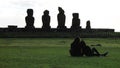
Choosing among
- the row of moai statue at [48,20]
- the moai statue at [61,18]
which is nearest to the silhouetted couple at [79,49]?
the row of moai statue at [48,20]

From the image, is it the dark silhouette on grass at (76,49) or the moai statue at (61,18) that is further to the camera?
the moai statue at (61,18)

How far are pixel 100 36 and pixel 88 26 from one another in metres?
13.3

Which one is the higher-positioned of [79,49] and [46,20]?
[46,20]

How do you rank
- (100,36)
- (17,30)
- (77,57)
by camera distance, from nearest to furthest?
(77,57), (100,36), (17,30)

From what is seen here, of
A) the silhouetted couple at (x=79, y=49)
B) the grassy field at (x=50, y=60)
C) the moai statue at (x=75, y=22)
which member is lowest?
the grassy field at (x=50, y=60)

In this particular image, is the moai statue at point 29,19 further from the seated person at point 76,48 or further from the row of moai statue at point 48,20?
the seated person at point 76,48

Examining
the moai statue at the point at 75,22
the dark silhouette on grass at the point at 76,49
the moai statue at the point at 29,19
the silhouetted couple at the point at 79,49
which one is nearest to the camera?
the silhouetted couple at the point at 79,49

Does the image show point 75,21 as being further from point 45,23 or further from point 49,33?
point 49,33

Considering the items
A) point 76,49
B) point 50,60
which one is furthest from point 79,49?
point 50,60

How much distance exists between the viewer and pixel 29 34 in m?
64.6

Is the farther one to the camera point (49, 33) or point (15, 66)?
point (49, 33)

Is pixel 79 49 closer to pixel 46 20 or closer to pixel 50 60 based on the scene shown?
pixel 50 60

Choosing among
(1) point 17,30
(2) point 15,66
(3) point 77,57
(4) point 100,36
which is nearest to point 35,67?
(2) point 15,66

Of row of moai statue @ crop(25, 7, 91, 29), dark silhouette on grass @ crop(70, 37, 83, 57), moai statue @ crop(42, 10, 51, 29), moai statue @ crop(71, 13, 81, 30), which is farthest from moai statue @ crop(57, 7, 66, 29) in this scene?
dark silhouette on grass @ crop(70, 37, 83, 57)
